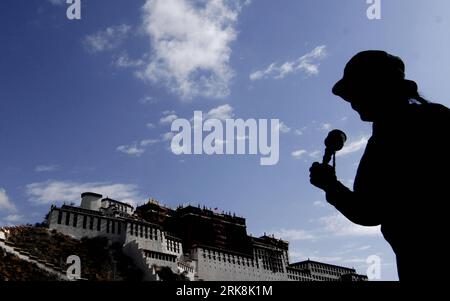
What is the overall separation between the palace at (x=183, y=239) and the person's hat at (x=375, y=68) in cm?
7020

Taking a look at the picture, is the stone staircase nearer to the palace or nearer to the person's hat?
the palace

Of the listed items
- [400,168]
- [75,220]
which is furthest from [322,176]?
[75,220]

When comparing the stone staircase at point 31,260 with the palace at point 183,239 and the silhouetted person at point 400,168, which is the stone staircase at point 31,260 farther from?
the silhouetted person at point 400,168

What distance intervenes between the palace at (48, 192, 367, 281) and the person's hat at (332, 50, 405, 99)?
70197 mm

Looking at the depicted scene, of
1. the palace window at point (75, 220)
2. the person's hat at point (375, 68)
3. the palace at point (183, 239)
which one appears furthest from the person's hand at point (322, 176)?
the palace window at point (75, 220)

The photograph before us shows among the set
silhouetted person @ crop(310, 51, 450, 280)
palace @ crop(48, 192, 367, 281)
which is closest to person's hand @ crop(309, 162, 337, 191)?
silhouetted person @ crop(310, 51, 450, 280)

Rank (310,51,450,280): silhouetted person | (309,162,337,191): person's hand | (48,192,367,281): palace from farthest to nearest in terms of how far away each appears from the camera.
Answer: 1. (48,192,367,281): palace
2. (309,162,337,191): person's hand
3. (310,51,450,280): silhouetted person

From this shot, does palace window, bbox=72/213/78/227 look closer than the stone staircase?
No

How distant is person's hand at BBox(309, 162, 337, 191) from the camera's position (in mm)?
2660

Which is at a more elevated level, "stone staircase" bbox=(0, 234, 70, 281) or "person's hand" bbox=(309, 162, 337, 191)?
"stone staircase" bbox=(0, 234, 70, 281)

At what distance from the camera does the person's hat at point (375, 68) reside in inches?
91.0
